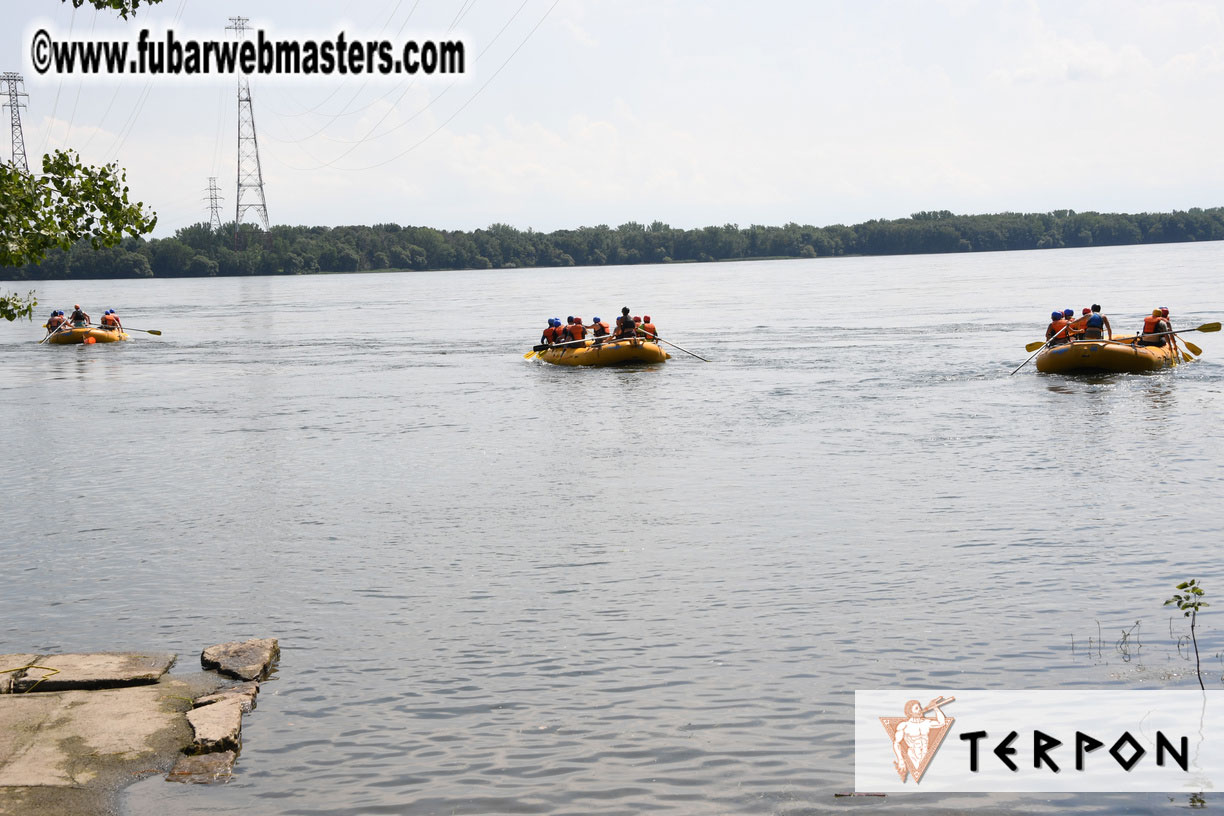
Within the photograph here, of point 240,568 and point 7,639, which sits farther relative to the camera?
point 240,568

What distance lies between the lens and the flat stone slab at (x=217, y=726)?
8.66 metres

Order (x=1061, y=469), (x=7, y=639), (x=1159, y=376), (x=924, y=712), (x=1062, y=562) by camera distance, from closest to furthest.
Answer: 1. (x=924, y=712)
2. (x=7, y=639)
3. (x=1062, y=562)
4. (x=1061, y=469)
5. (x=1159, y=376)

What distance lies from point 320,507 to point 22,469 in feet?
26.0

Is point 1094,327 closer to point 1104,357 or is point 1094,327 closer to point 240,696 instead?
point 1104,357

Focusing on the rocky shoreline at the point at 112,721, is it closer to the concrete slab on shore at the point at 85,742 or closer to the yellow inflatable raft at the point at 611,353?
the concrete slab on shore at the point at 85,742

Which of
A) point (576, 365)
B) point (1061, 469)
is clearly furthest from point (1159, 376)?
point (576, 365)

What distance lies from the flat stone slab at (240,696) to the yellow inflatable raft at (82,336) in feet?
157

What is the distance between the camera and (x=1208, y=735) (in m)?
8.92

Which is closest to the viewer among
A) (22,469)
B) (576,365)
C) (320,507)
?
(320,507)

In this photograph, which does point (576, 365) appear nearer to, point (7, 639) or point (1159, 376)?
point (1159, 376)

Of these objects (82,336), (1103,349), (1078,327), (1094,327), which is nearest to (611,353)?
(1078,327)

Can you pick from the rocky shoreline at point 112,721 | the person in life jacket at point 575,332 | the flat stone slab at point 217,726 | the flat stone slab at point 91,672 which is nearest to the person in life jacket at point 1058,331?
the person in life jacket at point 575,332

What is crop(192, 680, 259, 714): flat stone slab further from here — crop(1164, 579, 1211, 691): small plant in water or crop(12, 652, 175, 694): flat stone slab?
crop(1164, 579, 1211, 691): small plant in water

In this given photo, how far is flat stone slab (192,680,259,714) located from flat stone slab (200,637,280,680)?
0.20 m
